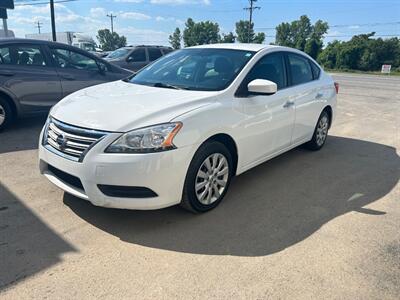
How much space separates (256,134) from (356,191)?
1.44 meters

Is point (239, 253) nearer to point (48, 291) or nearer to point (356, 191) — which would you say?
point (48, 291)

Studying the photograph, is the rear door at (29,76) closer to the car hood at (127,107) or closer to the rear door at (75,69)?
the rear door at (75,69)

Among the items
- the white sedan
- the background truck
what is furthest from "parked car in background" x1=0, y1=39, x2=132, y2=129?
the background truck

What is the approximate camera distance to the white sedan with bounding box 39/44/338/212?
9.52 ft

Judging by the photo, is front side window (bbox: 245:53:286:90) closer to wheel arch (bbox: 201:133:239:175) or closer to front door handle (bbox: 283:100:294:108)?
front door handle (bbox: 283:100:294:108)

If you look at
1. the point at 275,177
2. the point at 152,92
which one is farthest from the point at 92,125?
the point at 275,177

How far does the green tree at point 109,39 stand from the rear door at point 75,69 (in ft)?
311

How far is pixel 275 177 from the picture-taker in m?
4.55

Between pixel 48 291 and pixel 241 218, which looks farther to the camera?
pixel 241 218

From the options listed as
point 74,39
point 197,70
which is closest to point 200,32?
point 74,39

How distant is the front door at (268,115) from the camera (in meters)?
3.80

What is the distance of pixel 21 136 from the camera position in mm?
5984

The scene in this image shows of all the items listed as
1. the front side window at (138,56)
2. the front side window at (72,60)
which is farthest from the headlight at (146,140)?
the front side window at (138,56)

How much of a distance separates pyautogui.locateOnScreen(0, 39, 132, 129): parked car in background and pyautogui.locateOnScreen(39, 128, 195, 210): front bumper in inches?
142
